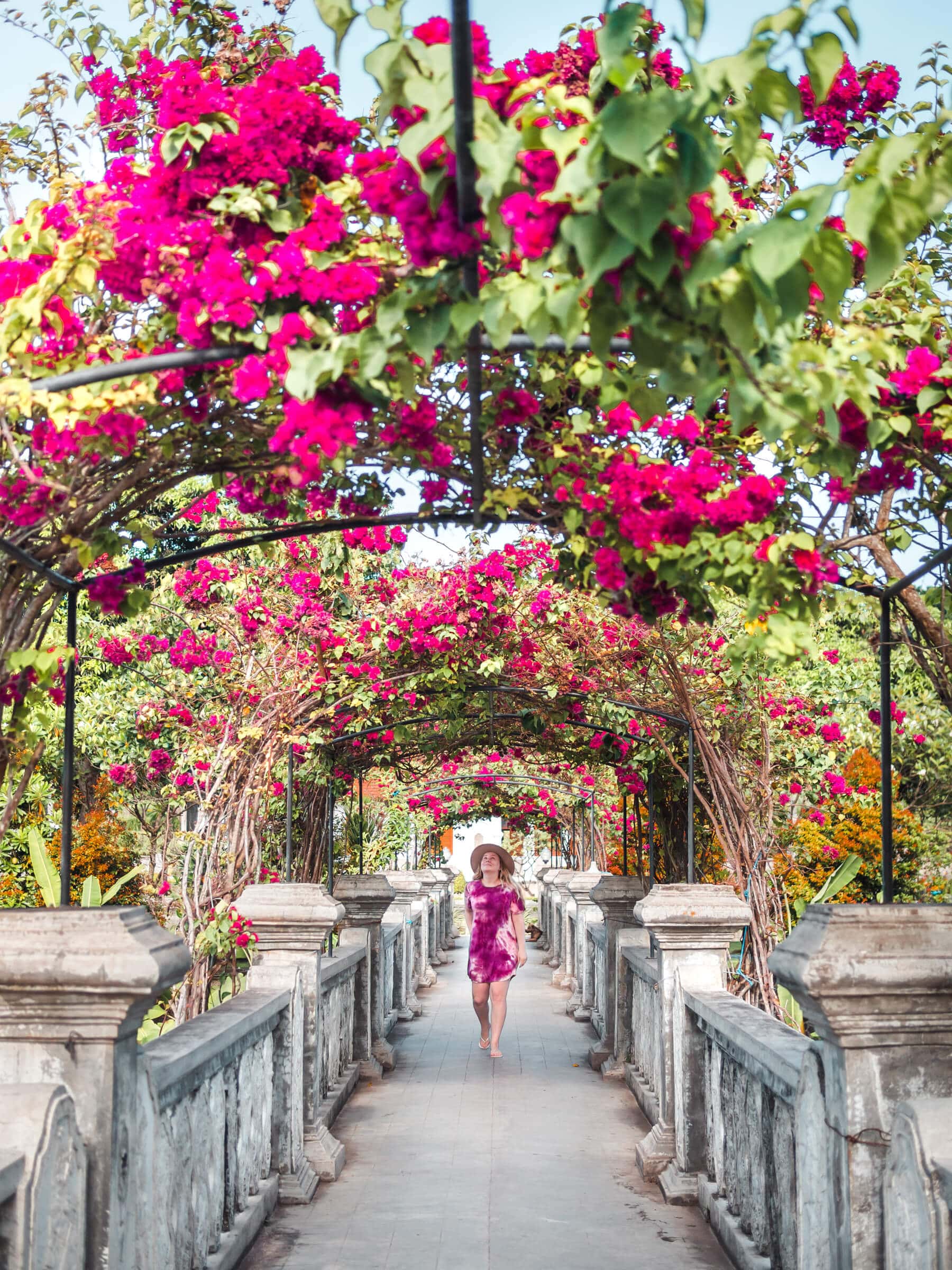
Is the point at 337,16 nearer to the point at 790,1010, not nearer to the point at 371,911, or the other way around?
the point at 790,1010

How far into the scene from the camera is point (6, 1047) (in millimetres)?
3066

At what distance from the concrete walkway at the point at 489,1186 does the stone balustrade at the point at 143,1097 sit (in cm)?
31

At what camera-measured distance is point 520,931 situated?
32.5 ft

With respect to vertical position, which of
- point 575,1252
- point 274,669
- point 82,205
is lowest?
point 575,1252

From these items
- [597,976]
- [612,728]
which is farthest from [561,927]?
[612,728]

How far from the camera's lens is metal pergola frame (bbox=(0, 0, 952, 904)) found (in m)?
1.99

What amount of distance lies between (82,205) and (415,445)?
1.01 m

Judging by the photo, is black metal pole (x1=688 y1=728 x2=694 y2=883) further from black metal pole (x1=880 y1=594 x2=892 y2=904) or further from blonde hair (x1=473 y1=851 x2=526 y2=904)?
black metal pole (x1=880 y1=594 x2=892 y2=904)

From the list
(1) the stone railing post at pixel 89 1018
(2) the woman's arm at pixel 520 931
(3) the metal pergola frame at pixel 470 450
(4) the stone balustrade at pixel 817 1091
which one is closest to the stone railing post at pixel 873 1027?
(4) the stone balustrade at pixel 817 1091

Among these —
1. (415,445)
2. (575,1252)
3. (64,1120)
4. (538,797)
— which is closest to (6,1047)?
(64,1120)

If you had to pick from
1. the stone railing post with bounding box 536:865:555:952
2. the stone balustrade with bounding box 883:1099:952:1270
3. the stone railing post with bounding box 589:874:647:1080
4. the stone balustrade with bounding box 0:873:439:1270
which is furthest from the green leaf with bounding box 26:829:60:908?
the stone railing post with bounding box 536:865:555:952

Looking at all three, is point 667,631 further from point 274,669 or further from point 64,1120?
point 64,1120

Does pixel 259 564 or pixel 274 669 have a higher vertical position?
pixel 259 564

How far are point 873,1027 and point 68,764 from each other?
2243 mm
